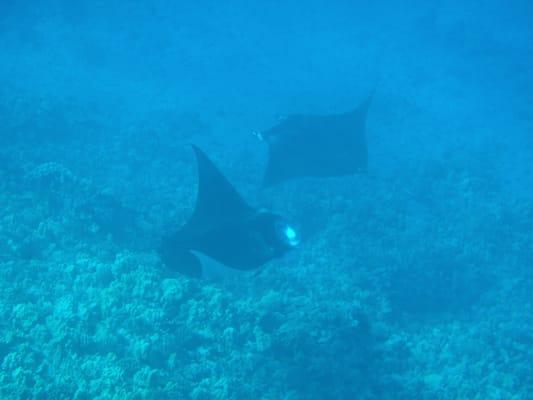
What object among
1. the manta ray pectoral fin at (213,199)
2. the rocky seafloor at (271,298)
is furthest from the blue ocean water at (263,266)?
the manta ray pectoral fin at (213,199)

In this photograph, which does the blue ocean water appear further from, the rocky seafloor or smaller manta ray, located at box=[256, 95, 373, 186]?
smaller manta ray, located at box=[256, 95, 373, 186]

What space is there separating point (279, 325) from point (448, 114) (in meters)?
18.1

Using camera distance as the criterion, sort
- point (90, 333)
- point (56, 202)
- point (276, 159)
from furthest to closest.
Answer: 1. point (56, 202)
2. point (276, 159)
3. point (90, 333)

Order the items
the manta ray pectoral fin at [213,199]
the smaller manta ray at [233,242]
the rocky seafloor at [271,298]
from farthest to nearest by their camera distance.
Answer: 1. the rocky seafloor at [271,298]
2. the manta ray pectoral fin at [213,199]
3. the smaller manta ray at [233,242]

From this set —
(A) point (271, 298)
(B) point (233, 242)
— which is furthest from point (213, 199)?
(A) point (271, 298)

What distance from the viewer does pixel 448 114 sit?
2058 cm

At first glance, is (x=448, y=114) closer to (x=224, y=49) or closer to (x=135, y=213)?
(x=224, y=49)

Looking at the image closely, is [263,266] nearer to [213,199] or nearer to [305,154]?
[213,199]

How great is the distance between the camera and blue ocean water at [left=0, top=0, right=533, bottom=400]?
19.2ft

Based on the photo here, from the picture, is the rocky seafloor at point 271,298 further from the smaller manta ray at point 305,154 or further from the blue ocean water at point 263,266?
the smaller manta ray at point 305,154

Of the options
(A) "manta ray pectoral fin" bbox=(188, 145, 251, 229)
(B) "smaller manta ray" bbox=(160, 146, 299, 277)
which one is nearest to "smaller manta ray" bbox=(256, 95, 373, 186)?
(A) "manta ray pectoral fin" bbox=(188, 145, 251, 229)

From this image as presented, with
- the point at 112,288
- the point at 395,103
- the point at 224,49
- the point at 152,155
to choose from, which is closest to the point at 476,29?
the point at 395,103

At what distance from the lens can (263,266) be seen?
567 cm

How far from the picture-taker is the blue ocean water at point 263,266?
19.2 feet
